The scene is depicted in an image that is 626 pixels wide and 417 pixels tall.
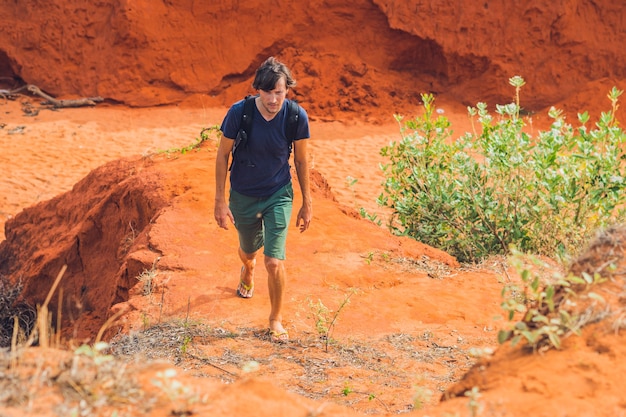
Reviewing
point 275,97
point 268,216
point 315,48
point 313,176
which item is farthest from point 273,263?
Answer: point 315,48

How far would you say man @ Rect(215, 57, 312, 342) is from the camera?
190 inches

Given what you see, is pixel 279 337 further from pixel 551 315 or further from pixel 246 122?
pixel 551 315

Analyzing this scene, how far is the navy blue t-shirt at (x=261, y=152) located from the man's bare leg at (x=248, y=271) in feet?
1.79

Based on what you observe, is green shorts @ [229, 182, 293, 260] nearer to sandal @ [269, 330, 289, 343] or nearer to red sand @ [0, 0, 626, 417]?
sandal @ [269, 330, 289, 343]

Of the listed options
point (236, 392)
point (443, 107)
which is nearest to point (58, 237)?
point (236, 392)

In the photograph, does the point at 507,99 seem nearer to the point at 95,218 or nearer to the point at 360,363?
the point at 95,218

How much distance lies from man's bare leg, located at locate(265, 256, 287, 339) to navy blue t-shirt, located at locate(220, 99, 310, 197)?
0.42 metres

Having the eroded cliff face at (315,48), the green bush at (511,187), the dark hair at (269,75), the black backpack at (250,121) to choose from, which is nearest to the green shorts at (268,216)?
the black backpack at (250,121)

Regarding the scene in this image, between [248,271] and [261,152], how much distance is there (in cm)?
97

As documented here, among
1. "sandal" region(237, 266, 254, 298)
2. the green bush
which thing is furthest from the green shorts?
the green bush

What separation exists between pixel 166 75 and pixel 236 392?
1234 centimetres

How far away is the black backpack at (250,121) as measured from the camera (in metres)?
4.84

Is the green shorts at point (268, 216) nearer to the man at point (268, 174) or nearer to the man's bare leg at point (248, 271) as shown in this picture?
the man at point (268, 174)

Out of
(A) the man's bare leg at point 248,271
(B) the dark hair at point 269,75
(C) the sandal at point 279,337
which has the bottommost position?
(C) the sandal at point 279,337
